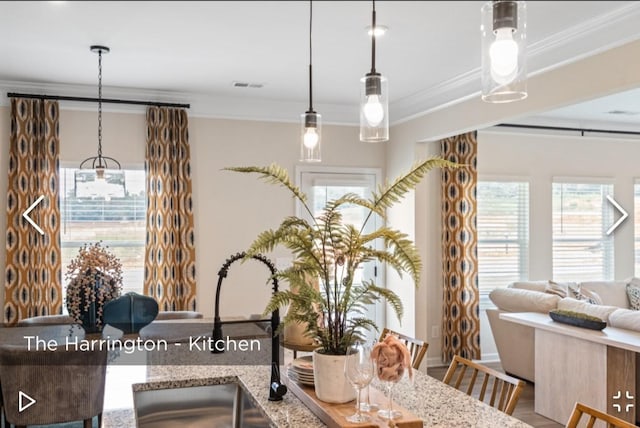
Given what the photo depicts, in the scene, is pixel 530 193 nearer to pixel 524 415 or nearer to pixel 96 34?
pixel 524 415

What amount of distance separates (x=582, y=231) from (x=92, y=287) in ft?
18.8

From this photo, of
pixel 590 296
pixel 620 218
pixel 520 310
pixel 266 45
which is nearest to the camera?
pixel 266 45

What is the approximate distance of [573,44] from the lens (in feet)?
11.3

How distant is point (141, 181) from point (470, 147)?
11.1 feet

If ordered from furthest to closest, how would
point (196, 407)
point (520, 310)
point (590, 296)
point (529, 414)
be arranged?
point (590, 296) < point (520, 310) < point (529, 414) < point (196, 407)

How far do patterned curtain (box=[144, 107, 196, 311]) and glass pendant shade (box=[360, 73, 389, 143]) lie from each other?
3.14 m

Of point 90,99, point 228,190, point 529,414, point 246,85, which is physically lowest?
point 529,414

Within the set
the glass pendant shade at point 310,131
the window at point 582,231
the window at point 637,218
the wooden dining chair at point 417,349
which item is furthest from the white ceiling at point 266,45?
the window at point 637,218

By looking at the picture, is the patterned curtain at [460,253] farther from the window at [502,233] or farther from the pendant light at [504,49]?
the pendant light at [504,49]

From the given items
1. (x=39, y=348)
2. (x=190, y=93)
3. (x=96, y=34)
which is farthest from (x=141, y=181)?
(x=39, y=348)

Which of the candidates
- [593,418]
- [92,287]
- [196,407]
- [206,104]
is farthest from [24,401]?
[206,104]

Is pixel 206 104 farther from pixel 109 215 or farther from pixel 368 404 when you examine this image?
pixel 368 404

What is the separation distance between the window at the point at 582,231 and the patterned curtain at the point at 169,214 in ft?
13.7

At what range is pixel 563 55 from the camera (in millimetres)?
3543
